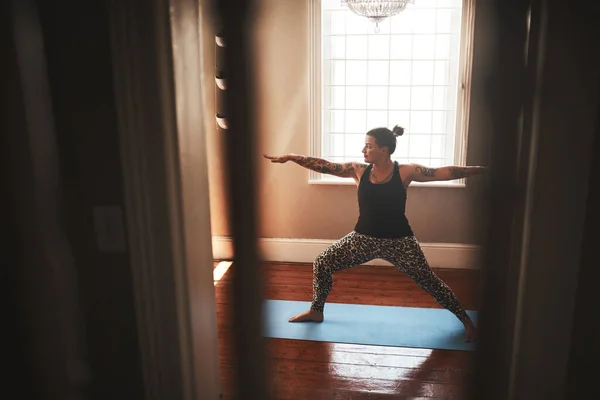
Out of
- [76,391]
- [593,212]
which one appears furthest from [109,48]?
[593,212]

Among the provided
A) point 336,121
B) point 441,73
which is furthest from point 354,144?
point 441,73

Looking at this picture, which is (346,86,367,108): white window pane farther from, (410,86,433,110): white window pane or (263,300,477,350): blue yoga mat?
(263,300,477,350): blue yoga mat

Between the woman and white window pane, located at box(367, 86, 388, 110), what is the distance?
1168 millimetres

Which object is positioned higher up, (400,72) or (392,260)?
(400,72)

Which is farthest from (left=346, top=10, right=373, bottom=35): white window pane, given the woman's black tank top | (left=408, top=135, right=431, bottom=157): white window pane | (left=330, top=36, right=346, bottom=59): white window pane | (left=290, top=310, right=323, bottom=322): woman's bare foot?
(left=290, top=310, right=323, bottom=322): woman's bare foot

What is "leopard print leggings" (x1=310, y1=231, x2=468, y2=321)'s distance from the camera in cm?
316

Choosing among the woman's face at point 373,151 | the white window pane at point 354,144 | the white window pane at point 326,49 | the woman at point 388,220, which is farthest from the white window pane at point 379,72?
the woman's face at point 373,151

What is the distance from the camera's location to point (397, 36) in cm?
426

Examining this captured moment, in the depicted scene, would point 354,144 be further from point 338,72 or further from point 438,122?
point 438,122

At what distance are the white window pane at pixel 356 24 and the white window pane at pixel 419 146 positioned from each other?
103 centimetres

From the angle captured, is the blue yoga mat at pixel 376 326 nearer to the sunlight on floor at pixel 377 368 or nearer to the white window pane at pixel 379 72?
the sunlight on floor at pixel 377 368

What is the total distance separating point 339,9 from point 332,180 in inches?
58.5

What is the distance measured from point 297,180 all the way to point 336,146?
1.56 feet

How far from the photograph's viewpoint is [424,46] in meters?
4.24
